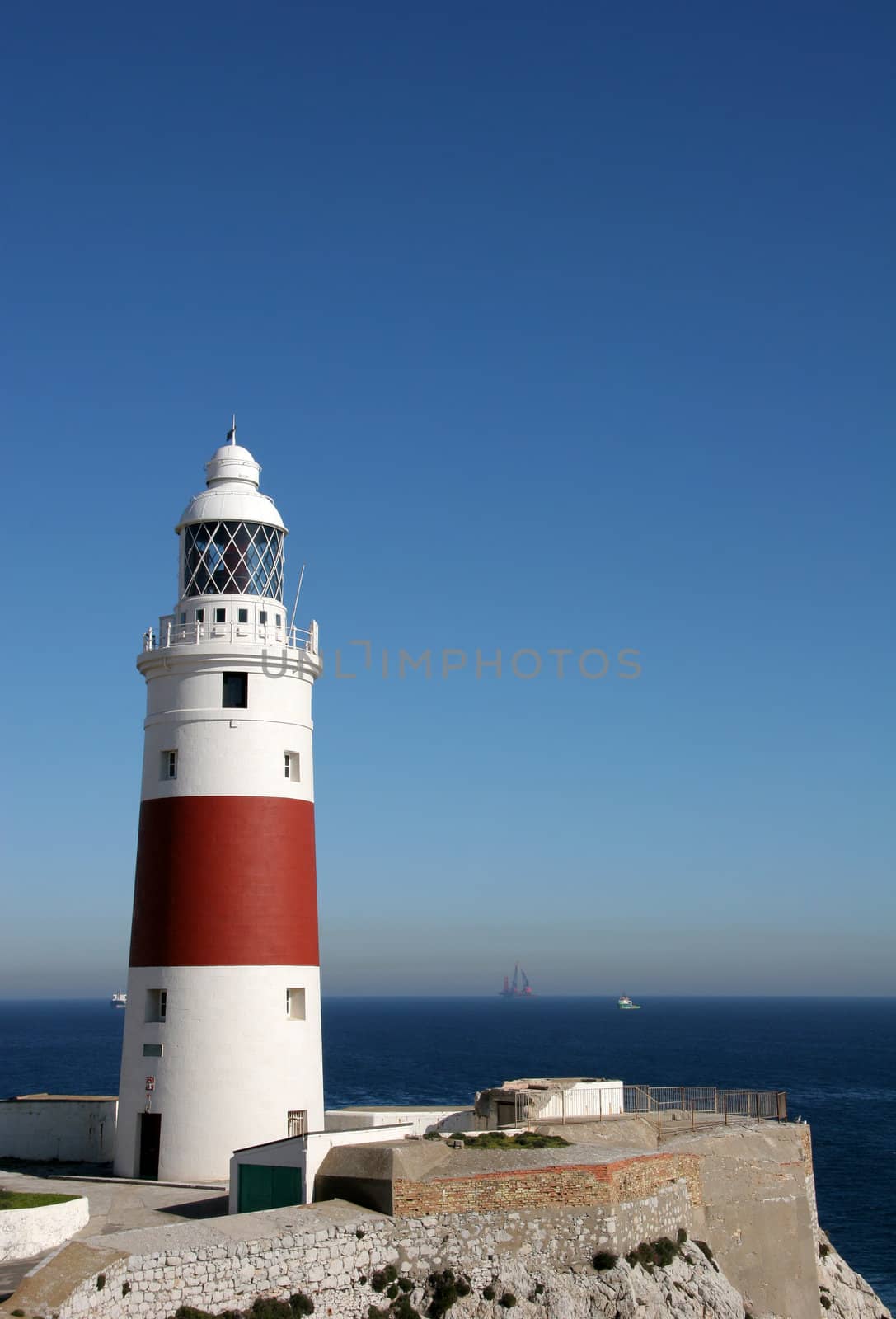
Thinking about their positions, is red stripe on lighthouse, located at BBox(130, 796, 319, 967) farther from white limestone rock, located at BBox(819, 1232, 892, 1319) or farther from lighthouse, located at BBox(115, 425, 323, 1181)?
white limestone rock, located at BBox(819, 1232, 892, 1319)

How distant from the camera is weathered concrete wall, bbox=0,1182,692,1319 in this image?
15.4m

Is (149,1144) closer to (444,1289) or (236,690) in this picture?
(444,1289)

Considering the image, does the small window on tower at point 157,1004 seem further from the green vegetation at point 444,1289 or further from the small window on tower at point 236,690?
the green vegetation at point 444,1289

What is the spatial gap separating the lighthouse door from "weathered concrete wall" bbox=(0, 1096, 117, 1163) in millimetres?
2802

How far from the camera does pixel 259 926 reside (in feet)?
77.7

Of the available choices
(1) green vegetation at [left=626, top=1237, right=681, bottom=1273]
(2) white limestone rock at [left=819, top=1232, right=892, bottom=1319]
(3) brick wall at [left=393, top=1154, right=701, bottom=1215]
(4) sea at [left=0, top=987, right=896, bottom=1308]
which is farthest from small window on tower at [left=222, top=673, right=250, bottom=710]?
(4) sea at [left=0, top=987, right=896, bottom=1308]

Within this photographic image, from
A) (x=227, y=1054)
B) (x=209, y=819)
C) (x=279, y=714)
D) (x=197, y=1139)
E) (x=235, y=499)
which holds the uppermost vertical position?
(x=235, y=499)

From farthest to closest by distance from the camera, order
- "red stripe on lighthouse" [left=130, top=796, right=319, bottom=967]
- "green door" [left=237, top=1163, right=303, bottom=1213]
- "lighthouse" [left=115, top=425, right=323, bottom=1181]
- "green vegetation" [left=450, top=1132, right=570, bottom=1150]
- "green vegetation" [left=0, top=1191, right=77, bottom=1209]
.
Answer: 1. "red stripe on lighthouse" [left=130, top=796, right=319, bottom=967]
2. "lighthouse" [left=115, top=425, right=323, bottom=1181]
3. "green vegetation" [left=450, top=1132, right=570, bottom=1150]
4. "green door" [left=237, top=1163, right=303, bottom=1213]
5. "green vegetation" [left=0, top=1191, right=77, bottom=1209]

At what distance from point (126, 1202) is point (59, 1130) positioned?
563 centimetres

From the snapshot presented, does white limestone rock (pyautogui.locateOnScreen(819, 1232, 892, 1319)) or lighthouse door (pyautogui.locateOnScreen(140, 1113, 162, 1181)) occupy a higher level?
lighthouse door (pyautogui.locateOnScreen(140, 1113, 162, 1181))

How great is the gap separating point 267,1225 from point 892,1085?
81.8 m

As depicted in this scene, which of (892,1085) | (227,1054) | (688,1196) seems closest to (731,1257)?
(688,1196)

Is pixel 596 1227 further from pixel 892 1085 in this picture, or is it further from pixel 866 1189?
pixel 892 1085

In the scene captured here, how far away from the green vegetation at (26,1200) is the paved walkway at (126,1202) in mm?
Result: 564
